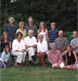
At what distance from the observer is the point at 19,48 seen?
605 inches

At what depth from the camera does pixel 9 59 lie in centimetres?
1504

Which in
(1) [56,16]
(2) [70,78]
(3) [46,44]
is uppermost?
(1) [56,16]

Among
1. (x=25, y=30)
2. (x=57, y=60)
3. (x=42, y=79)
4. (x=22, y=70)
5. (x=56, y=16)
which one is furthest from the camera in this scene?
(x=56, y=16)

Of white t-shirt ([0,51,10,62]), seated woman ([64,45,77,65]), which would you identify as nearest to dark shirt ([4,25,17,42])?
white t-shirt ([0,51,10,62])

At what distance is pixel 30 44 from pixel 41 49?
0.43 meters

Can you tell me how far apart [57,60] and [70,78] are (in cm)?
221

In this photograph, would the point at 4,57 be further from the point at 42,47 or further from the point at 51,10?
the point at 51,10

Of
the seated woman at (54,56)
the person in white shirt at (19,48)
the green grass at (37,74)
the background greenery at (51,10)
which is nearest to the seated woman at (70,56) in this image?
the seated woman at (54,56)

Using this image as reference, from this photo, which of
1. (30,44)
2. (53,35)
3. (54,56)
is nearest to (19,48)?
(30,44)

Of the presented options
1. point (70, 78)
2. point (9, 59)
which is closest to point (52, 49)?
point (9, 59)

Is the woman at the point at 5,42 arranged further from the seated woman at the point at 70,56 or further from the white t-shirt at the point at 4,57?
the seated woman at the point at 70,56

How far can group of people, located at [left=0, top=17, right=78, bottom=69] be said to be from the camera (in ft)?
49.1

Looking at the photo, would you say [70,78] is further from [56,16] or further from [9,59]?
[56,16]

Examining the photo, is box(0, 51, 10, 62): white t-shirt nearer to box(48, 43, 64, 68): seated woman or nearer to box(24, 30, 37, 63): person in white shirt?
box(24, 30, 37, 63): person in white shirt
